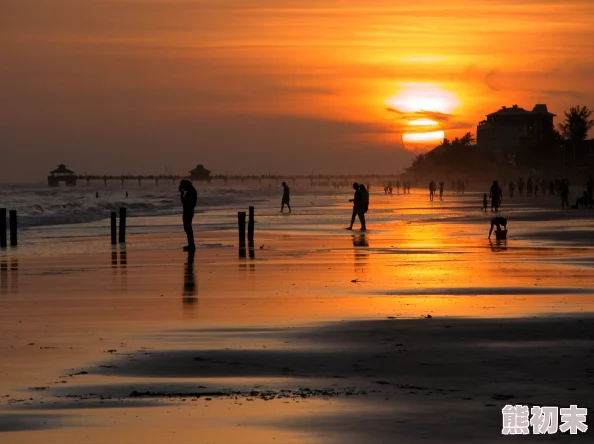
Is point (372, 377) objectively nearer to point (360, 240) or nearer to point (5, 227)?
point (5, 227)

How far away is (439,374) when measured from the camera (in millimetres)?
10461

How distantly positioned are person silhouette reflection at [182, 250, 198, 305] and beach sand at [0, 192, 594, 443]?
4cm

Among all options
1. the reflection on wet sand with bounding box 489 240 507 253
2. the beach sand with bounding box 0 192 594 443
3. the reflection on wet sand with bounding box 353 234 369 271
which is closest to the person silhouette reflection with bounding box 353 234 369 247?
the reflection on wet sand with bounding box 353 234 369 271

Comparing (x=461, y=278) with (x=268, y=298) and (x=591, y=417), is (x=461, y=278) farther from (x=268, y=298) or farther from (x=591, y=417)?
(x=591, y=417)

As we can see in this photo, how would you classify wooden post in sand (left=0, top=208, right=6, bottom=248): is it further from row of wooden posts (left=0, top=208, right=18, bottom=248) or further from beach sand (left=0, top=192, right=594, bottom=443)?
beach sand (left=0, top=192, right=594, bottom=443)

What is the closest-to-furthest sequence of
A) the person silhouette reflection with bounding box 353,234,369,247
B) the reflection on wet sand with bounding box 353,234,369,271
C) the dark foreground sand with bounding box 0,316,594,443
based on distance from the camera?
the dark foreground sand with bounding box 0,316,594,443, the reflection on wet sand with bounding box 353,234,369,271, the person silhouette reflection with bounding box 353,234,369,247

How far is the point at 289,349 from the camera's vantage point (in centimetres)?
1208

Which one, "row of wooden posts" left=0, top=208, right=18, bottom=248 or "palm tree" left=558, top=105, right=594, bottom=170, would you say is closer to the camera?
"row of wooden posts" left=0, top=208, right=18, bottom=248

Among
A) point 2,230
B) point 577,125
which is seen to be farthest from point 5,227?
point 577,125

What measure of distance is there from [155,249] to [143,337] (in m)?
17.5

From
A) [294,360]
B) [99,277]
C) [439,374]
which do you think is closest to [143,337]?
[294,360]

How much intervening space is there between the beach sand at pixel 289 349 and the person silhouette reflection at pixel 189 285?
4cm

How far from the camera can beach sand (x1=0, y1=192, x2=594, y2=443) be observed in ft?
28.0

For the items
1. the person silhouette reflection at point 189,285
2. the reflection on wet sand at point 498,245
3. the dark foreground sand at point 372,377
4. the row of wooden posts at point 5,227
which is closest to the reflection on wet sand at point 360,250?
the reflection on wet sand at point 498,245
